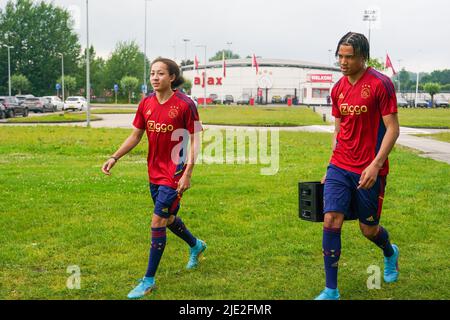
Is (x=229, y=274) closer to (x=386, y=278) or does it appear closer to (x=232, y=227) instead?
(x=386, y=278)

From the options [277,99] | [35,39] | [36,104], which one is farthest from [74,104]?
[277,99]

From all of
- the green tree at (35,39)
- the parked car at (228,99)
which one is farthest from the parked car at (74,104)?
the parked car at (228,99)

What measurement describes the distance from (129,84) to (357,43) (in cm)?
8531

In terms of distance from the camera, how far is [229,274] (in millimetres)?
5543

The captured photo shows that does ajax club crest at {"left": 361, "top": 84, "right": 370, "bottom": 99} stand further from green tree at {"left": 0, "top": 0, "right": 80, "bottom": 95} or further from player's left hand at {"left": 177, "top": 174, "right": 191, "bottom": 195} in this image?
green tree at {"left": 0, "top": 0, "right": 80, "bottom": 95}

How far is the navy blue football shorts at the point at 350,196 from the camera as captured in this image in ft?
15.7

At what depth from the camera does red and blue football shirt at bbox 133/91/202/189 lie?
512 cm

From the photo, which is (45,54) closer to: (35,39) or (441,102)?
(35,39)

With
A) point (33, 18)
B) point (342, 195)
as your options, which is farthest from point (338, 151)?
point (33, 18)

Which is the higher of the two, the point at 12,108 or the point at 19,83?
the point at 19,83

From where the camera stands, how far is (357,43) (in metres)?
4.77

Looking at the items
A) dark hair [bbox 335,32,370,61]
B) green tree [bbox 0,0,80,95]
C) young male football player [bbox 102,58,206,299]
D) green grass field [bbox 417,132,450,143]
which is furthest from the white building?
dark hair [bbox 335,32,370,61]
